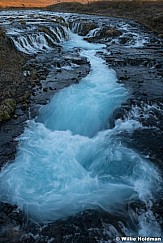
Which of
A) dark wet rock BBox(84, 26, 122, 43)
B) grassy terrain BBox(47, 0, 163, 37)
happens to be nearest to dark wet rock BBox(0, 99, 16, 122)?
dark wet rock BBox(84, 26, 122, 43)

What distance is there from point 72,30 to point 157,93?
24286 millimetres

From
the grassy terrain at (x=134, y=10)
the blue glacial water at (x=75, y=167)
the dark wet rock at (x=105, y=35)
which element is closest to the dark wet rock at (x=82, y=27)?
the dark wet rock at (x=105, y=35)

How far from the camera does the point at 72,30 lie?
3778cm

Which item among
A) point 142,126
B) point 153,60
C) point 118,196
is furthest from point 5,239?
point 153,60

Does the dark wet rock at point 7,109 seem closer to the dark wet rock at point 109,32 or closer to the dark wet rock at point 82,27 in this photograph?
the dark wet rock at point 109,32

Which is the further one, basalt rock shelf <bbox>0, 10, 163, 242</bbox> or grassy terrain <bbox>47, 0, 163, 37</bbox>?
grassy terrain <bbox>47, 0, 163, 37</bbox>

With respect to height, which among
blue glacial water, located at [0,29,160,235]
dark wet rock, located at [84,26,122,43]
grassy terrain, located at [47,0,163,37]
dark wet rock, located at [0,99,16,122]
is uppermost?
grassy terrain, located at [47,0,163,37]

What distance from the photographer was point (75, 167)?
11078mm

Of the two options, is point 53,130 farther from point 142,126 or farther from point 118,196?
point 118,196

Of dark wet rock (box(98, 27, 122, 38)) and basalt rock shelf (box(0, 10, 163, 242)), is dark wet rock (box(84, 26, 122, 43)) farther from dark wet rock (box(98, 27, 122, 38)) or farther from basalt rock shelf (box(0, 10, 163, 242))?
basalt rock shelf (box(0, 10, 163, 242))

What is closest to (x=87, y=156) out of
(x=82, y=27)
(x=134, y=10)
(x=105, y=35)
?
(x=105, y=35)

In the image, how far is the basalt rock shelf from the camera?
27.5 ft

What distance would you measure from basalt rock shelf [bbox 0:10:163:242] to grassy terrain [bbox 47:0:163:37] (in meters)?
17.0

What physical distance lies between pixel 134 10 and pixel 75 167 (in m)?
44.3
